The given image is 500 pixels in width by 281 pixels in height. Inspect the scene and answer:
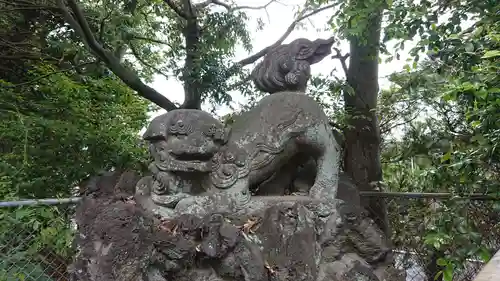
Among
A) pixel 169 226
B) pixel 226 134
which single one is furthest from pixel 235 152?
pixel 169 226

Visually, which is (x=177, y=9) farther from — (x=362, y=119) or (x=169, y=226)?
(x=169, y=226)

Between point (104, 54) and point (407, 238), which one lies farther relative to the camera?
point (104, 54)

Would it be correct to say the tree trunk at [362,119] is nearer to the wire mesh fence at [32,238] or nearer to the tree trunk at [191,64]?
the tree trunk at [191,64]

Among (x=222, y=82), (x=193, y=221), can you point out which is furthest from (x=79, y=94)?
(x=193, y=221)

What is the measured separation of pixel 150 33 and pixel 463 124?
12.3 ft

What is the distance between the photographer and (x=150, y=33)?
18.8ft

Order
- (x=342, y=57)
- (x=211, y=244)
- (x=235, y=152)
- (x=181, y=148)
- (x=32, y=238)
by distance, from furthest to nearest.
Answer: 1. (x=342, y=57)
2. (x=32, y=238)
3. (x=235, y=152)
4. (x=181, y=148)
5. (x=211, y=244)

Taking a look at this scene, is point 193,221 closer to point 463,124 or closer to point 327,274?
point 327,274

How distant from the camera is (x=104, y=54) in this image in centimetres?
442

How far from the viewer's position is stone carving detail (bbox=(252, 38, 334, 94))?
105 inches

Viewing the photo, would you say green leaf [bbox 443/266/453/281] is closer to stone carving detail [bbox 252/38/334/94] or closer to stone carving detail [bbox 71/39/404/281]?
stone carving detail [bbox 71/39/404/281]

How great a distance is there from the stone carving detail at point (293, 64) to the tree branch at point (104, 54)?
2113mm

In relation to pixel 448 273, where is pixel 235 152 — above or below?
above

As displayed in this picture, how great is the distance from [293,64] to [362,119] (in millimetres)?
1742
